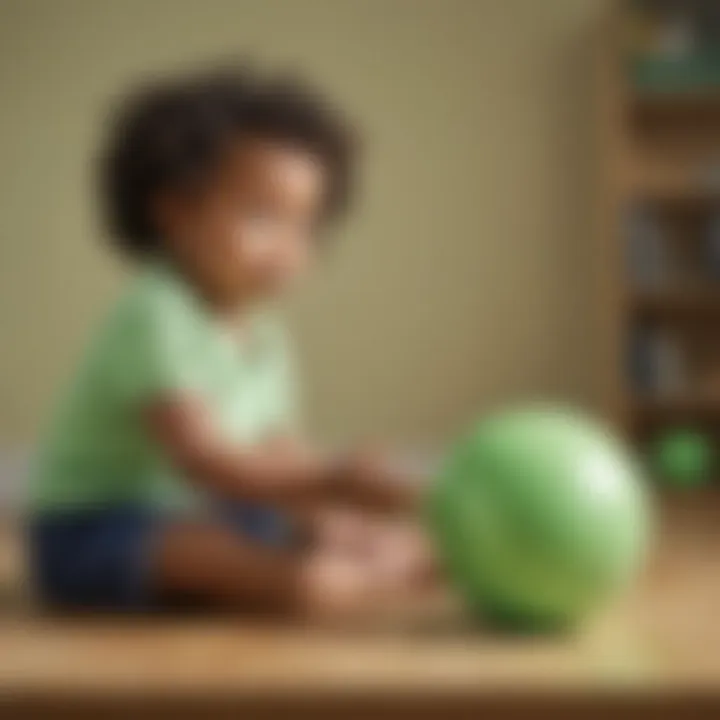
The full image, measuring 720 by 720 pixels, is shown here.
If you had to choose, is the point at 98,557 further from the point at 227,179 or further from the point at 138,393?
the point at 227,179

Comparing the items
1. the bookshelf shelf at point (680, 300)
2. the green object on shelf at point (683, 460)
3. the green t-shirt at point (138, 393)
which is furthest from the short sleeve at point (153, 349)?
the bookshelf shelf at point (680, 300)

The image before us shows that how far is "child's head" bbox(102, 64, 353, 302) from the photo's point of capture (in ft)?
3.38

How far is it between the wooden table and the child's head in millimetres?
296

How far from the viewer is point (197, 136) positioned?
3.38ft

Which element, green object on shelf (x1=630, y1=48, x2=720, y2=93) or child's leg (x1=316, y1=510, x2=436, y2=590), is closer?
child's leg (x1=316, y1=510, x2=436, y2=590)

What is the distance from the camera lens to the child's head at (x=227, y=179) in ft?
3.38

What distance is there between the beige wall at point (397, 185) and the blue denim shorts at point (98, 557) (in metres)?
1.28

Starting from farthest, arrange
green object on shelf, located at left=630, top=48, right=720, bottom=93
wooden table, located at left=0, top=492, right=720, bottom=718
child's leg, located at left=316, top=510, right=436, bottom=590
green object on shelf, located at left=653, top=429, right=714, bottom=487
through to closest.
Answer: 1. green object on shelf, located at left=630, top=48, right=720, bottom=93
2. green object on shelf, located at left=653, top=429, right=714, bottom=487
3. child's leg, located at left=316, top=510, right=436, bottom=590
4. wooden table, located at left=0, top=492, right=720, bottom=718

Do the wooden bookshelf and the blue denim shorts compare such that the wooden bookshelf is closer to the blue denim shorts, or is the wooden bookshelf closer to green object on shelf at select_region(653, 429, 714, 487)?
green object on shelf at select_region(653, 429, 714, 487)

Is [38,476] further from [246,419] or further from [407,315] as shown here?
[407,315]

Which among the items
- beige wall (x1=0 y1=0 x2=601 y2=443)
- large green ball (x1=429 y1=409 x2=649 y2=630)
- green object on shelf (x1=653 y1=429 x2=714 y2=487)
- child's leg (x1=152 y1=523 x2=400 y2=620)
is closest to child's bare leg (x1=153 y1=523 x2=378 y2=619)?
child's leg (x1=152 y1=523 x2=400 y2=620)

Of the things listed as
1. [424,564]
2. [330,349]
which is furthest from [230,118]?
[330,349]

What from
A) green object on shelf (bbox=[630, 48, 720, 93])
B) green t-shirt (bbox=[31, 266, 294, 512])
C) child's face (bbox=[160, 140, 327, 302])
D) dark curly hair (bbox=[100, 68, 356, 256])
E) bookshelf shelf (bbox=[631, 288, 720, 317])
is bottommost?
green t-shirt (bbox=[31, 266, 294, 512])

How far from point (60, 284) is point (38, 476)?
4.30 ft
